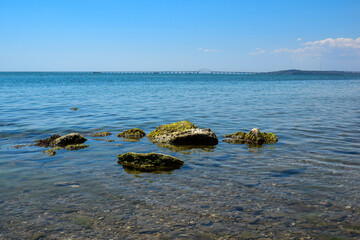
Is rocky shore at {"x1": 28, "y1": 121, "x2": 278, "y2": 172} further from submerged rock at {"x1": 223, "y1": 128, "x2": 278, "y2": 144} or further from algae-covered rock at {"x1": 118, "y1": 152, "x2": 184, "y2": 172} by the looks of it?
algae-covered rock at {"x1": 118, "y1": 152, "x2": 184, "y2": 172}

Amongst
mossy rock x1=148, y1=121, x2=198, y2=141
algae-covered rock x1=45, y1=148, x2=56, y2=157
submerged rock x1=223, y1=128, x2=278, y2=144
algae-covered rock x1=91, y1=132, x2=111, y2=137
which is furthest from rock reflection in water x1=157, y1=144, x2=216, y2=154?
algae-covered rock x1=45, y1=148, x2=56, y2=157

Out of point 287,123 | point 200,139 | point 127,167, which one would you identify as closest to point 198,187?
point 127,167

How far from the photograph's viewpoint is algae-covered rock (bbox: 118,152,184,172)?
920 centimetres

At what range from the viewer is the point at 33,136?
1409 cm

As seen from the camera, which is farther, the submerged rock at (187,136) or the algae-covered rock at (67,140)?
the submerged rock at (187,136)

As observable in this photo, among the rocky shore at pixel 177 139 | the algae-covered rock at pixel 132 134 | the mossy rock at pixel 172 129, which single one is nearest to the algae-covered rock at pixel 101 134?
the rocky shore at pixel 177 139

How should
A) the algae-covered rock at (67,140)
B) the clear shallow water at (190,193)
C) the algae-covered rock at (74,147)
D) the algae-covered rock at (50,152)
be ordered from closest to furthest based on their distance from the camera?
the clear shallow water at (190,193) → the algae-covered rock at (50,152) → the algae-covered rock at (74,147) → the algae-covered rock at (67,140)

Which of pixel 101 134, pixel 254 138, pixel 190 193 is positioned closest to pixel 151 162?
pixel 190 193

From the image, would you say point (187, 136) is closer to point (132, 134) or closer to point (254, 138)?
point (254, 138)

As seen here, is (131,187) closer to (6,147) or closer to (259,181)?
(259,181)

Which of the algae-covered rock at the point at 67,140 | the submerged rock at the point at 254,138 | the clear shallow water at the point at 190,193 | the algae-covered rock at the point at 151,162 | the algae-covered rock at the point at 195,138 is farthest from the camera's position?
the submerged rock at the point at 254,138

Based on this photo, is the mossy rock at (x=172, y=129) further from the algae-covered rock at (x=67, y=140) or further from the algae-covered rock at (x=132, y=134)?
the algae-covered rock at (x=67, y=140)

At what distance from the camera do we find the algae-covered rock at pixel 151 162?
9202 millimetres

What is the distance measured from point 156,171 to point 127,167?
0.99m
